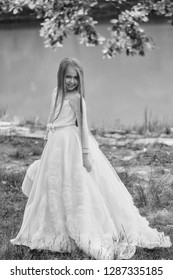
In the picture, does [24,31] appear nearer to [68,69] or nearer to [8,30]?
[8,30]

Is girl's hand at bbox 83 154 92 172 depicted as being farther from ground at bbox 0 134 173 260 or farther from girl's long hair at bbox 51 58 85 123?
ground at bbox 0 134 173 260

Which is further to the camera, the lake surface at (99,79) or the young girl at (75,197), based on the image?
the lake surface at (99,79)

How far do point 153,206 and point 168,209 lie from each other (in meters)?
0.13

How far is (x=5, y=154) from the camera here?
611 centimetres

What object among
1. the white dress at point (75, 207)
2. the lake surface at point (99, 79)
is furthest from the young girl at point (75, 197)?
the lake surface at point (99, 79)

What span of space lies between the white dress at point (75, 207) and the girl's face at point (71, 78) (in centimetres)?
10

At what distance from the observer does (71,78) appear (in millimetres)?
3271

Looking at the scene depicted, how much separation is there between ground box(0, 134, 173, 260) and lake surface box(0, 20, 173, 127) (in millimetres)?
2049

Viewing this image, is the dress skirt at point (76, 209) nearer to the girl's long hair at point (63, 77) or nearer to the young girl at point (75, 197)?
the young girl at point (75, 197)

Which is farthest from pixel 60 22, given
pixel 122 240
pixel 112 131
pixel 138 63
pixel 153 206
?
pixel 122 240

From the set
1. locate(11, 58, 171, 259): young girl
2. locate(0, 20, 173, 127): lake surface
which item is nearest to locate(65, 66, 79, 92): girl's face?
locate(11, 58, 171, 259): young girl

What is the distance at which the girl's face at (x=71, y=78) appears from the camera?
10.7ft

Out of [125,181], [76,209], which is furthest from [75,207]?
[125,181]

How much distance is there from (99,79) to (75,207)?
23.2 feet
